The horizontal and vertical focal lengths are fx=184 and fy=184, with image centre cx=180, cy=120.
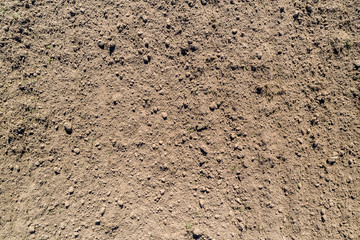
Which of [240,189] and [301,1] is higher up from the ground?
[301,1]

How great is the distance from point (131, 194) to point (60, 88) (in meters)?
1.47

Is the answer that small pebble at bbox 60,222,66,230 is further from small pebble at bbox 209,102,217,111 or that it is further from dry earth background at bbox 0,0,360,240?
small pebble at bbox 209,102,217,111

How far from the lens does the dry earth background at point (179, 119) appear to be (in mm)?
2072

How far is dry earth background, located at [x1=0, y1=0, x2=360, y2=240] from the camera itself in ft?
6.80

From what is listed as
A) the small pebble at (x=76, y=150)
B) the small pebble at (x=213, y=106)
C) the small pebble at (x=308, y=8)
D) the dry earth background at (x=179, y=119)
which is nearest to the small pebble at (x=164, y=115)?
the dry earth background at (x=179, y=119)

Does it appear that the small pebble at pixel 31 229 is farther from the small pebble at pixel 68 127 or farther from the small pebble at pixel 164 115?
the small pebble at pixel 164 115

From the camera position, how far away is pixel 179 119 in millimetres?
2109

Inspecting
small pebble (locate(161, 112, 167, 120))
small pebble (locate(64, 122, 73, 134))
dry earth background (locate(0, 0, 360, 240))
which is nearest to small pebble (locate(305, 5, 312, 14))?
dry earth background (locate(0, 0, 360, 240))

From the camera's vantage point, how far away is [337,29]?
216 centimetres

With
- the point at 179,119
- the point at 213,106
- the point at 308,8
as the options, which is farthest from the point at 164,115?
the point at 308,8

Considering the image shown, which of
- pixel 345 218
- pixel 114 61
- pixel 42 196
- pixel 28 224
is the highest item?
pixel 114 61

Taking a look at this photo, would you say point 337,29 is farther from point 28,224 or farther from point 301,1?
point 28,224

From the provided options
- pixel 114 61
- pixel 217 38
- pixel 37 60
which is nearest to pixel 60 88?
pixel 37 60

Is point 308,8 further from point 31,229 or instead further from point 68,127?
point 31,229
